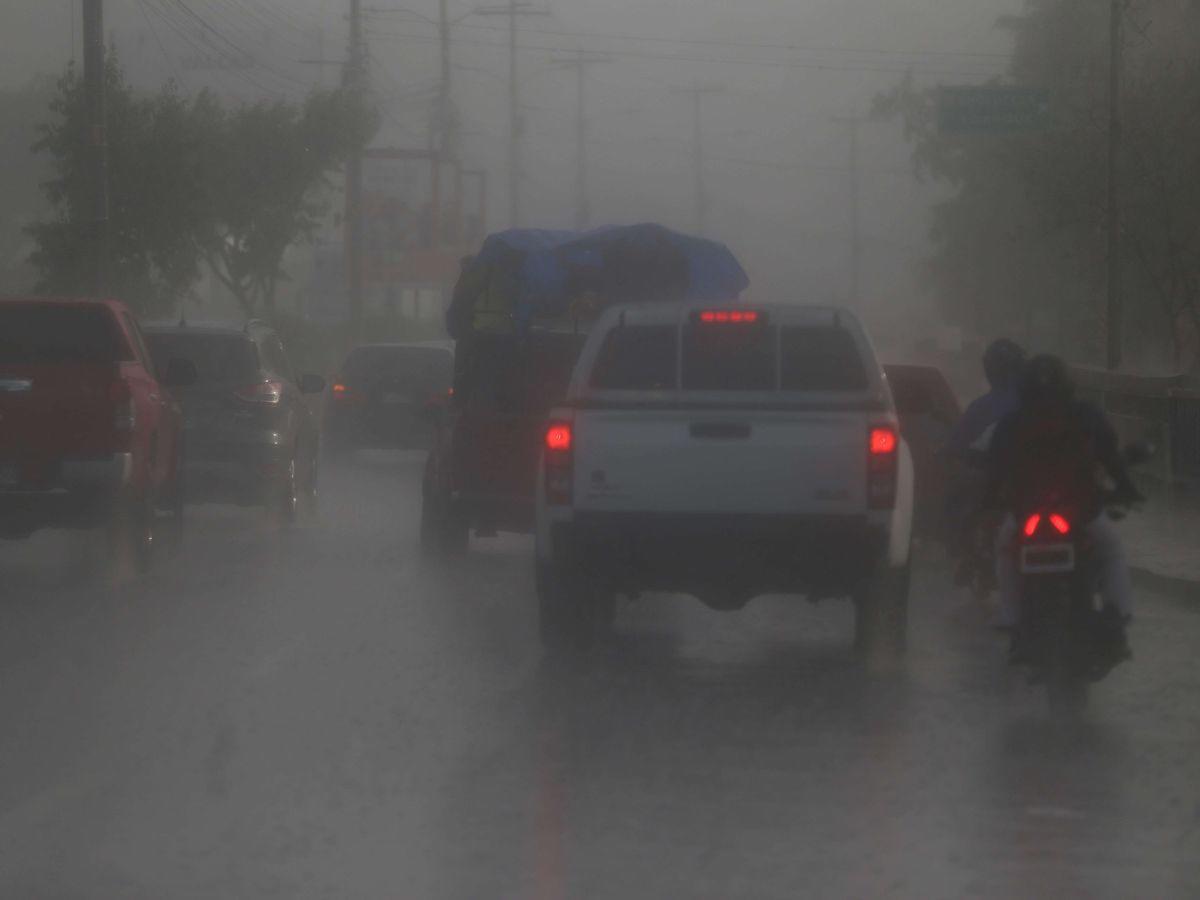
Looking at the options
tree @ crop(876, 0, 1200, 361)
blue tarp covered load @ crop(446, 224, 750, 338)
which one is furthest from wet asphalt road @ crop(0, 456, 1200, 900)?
tree @ crop(876, 0, 1200, 361)

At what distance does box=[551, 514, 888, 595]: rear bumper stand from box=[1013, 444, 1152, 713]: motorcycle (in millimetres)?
1493

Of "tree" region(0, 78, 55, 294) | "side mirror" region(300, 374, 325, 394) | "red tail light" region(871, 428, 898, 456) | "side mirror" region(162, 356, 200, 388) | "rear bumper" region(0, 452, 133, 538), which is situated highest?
"tree" region(0, 78, 55, 294)

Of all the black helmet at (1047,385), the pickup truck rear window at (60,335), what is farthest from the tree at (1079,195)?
the black helmet at (1047,385)

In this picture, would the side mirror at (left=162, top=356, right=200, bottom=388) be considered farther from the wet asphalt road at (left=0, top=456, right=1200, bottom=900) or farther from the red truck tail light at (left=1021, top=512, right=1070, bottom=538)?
the red truck tail light at (left=1021, top=512, right=1070, bottom=538)

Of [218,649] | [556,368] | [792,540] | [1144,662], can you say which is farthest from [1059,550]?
[556,368]

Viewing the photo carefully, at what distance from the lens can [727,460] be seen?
11.9 m

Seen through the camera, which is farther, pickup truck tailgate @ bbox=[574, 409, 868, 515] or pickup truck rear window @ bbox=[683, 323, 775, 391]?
pickup truck rear window @ bbox=[683, 323, 775, 391]

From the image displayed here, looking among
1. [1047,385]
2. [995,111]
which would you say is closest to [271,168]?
[995,111]

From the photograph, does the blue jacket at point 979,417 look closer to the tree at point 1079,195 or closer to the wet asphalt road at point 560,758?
the wet asphalt road at point 560,758

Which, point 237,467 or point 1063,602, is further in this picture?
point 237,467

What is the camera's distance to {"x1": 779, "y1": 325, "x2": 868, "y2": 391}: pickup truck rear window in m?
12.6

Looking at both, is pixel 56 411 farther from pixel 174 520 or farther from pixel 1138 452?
pixel 1138 452

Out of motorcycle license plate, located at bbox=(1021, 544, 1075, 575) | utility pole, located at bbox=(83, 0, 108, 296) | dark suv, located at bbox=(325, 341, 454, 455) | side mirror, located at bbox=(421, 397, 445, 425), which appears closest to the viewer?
motorcycle license plate, located at bbox=(1021, 544, 1075, 575)

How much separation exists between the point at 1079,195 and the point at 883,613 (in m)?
33.2
